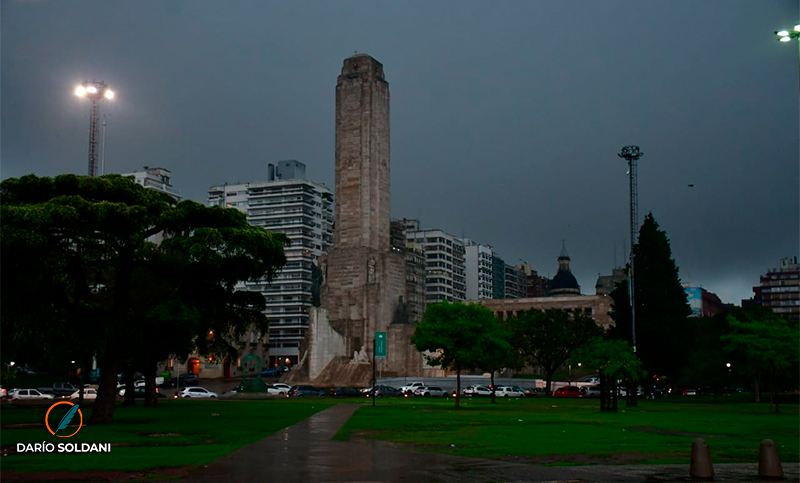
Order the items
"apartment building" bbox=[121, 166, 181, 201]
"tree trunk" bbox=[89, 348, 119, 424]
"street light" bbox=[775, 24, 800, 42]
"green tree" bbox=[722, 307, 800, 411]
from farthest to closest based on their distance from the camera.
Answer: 1. "apartment building" bbox=[121, 166, 181, 201]
2. "green tree" bbox=[722, 307, 800, 411]
3. "tree trunk" bbox=[89, 348, 119, 424]
4. "street light" bbox=[775, 24, 800, 42]

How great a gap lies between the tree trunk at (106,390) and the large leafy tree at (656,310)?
52.9m

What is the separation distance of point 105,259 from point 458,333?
29111 mm

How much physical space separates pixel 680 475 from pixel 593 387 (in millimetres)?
77384

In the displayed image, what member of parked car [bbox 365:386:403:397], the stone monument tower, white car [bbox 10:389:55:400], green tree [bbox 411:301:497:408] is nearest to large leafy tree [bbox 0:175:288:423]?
green tree [bbox 411:301:497:408]

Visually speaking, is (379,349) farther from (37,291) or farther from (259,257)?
(37,291)

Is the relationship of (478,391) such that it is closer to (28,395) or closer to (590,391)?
(590,391)

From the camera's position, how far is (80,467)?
19672mm

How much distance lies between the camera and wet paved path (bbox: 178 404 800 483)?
60.4 ft

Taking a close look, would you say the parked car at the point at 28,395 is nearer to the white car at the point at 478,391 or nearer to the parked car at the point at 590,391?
the white car at the point at 478,391

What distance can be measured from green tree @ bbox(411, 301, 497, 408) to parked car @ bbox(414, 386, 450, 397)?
25510 millimetres

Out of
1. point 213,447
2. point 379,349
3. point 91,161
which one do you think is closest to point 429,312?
A: point 379,349

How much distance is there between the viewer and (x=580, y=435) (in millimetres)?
30391

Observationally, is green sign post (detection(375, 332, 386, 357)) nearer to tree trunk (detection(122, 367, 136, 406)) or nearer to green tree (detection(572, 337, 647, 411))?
green tree (detection(572, 337, 647, 411))

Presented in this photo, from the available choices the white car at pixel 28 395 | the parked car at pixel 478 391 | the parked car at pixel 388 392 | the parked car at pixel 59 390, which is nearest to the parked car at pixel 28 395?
the white car at pixel 28 395
